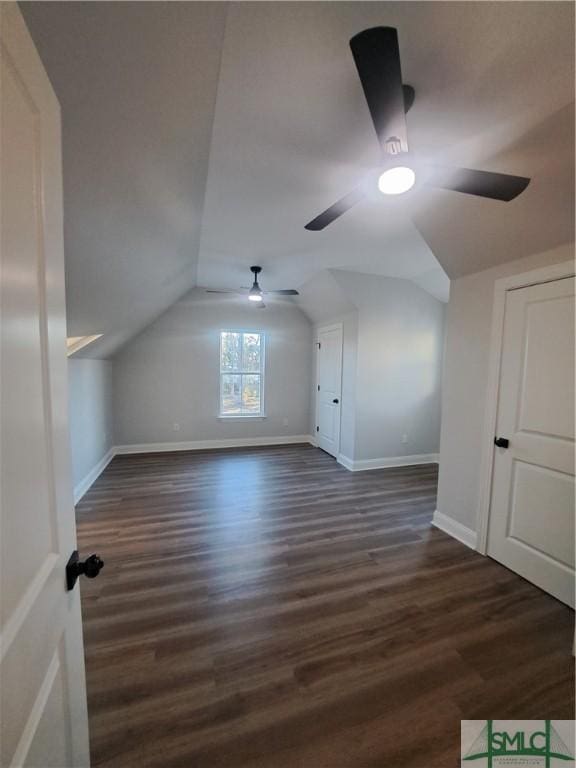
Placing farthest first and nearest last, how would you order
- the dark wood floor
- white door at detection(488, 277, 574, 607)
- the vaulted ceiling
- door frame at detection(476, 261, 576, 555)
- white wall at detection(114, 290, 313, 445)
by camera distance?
white wall at detection(114, 290, 313, 445)
door frame at detection(476, 261, 576, 555)
white door at detection(488, 277, 574, 607)
the dark wood floor
the vaulted ceiling

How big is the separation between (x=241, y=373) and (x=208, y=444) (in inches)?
52.1

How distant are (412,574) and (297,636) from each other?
0.95 meters

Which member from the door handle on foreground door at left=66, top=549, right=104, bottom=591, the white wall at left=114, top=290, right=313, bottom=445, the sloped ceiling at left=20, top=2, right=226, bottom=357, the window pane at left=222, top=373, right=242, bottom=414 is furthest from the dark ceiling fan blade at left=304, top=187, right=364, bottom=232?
the window pane at left=222, top=373, right=242, bottom=414

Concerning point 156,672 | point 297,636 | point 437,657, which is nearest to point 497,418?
point 437,657

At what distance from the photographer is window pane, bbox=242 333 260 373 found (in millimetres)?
5191

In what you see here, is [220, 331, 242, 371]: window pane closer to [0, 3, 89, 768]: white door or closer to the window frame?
the window frame

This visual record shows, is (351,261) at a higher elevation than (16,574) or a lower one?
higher

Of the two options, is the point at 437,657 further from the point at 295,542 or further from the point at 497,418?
the point at 497,418

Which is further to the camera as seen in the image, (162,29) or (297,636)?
(297,636)

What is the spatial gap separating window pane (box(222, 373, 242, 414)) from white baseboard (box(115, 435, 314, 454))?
20.9 inches

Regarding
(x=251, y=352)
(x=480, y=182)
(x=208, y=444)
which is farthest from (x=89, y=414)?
(x=480, y=182)

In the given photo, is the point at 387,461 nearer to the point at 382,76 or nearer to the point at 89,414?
the point at 89,414

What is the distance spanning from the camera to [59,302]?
721 millimetres

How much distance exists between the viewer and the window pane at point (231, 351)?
5066 millimetres
